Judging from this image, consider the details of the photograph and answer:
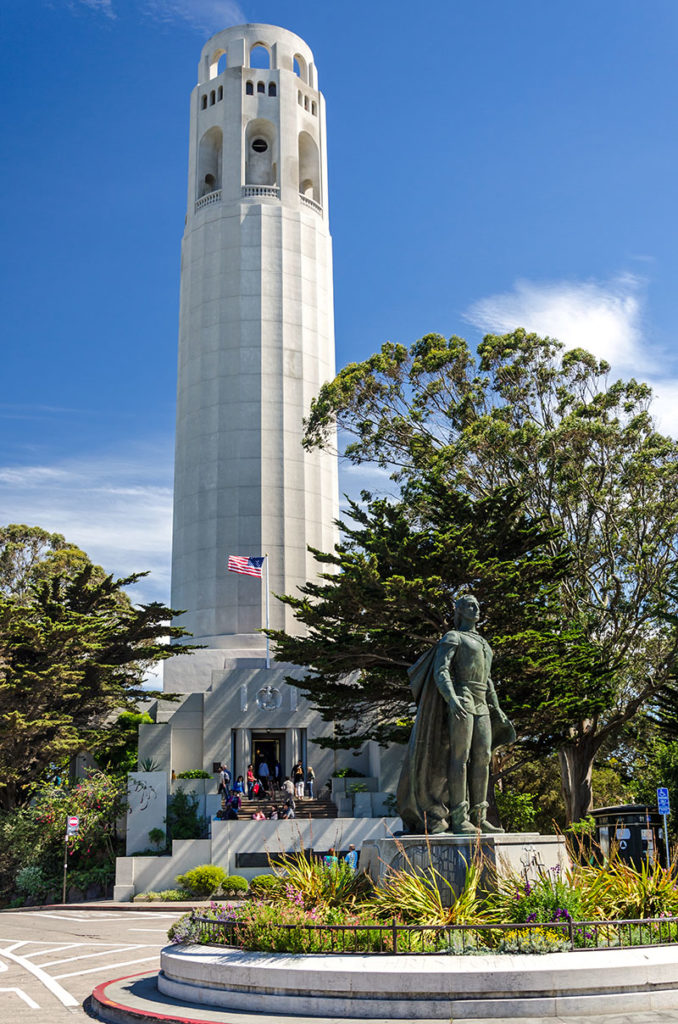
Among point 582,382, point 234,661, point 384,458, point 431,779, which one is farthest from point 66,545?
point 431,779

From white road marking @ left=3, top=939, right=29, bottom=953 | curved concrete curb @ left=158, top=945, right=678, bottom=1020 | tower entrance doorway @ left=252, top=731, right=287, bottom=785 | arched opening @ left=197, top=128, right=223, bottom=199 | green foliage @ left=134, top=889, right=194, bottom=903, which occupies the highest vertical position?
arched opening @ left=197, top=128, right=223, bottom=199

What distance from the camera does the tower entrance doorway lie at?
4191 cm

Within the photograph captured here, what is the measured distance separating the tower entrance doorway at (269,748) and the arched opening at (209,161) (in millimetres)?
30938

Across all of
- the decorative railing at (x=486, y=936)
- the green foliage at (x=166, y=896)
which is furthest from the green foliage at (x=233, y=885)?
the decorative railing at (x=486, y=936)

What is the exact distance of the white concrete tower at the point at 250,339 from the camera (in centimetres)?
4959

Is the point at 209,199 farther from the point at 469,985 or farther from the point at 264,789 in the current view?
the point at 469,985

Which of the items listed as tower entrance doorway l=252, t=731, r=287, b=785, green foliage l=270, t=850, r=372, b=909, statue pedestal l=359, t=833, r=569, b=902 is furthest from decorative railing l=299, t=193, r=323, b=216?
statue pedestal l=359, t=833, r=569, b=902

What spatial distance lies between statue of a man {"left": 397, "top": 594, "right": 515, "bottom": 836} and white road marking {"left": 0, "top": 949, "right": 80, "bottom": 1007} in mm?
4402

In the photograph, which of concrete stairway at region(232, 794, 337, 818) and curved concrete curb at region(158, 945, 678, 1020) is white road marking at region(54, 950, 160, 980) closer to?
curved concrete curb at region(158, 945, 678, 1020)

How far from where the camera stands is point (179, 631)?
38000 millimetres

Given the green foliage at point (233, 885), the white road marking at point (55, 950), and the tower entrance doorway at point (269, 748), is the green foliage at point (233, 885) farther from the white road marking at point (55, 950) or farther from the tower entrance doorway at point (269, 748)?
the tower entrance doorway at point (269, 748)

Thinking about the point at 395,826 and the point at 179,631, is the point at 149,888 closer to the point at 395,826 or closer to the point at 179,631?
the point at 395,826

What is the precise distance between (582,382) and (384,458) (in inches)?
281

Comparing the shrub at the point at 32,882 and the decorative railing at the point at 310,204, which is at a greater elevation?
the decorative railing at the point at 310,204
